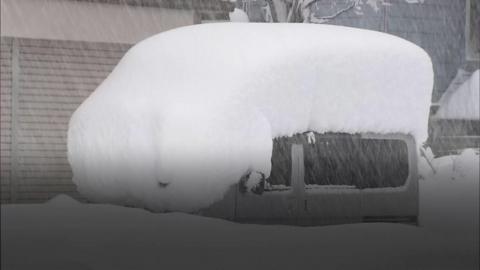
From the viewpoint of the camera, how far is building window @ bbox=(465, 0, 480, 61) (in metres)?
12.2

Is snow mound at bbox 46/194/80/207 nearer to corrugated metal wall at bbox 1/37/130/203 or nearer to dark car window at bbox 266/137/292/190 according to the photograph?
dark car window at bbox 266/137/292/190

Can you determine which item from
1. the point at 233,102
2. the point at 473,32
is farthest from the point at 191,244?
the point at 473,32

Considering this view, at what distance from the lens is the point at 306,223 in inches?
155

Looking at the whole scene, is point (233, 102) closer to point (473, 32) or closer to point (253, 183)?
point (253, 183)

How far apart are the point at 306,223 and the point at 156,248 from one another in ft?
2.91

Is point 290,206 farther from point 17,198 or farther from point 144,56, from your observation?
point 17,198

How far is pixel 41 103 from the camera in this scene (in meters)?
8.93

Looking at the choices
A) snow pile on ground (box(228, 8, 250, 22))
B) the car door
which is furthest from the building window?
the car door

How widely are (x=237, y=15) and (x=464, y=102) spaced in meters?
4.62

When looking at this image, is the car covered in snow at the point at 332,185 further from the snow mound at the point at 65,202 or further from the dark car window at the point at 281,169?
the snow mound at the point at 65,202

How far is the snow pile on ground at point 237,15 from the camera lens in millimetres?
9492

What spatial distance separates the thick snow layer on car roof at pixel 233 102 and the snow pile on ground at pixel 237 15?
4.96 metres

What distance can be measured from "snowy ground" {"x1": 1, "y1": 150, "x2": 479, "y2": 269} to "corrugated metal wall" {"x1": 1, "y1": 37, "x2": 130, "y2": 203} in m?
4.93

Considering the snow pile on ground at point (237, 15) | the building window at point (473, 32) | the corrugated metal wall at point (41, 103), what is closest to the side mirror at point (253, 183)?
the corrugated metal wall at point (41, 103)
